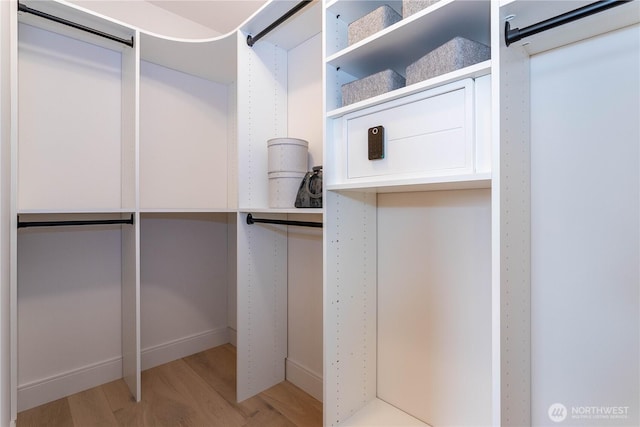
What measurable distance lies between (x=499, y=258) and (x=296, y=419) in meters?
1.38

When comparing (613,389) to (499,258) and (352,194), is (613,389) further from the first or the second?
(352,194)

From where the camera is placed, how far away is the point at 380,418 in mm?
1463

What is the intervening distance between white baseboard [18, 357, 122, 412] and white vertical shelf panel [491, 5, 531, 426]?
2202 mm

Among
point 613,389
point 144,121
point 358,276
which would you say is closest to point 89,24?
point 144,121

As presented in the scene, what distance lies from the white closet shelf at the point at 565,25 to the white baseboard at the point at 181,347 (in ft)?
8.39

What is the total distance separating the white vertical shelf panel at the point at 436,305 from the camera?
1.26m

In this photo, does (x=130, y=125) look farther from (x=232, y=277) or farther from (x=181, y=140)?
(x=232, y=277)

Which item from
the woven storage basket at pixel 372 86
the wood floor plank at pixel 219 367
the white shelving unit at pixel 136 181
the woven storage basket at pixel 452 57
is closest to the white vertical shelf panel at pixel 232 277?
the wood floor plank at pixel 219 367

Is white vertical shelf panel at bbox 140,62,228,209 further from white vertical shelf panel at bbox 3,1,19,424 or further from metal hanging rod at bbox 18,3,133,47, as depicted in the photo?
white vertical shelf panel at bbox 3,1,19,424

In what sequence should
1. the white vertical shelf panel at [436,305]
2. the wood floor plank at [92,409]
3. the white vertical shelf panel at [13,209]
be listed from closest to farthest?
the white vertical shelf panel at [436,305]
the white vertical shelf panel at [13,209]
the wood floor plank at [92,409]

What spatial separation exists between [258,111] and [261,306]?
1169 millimetres

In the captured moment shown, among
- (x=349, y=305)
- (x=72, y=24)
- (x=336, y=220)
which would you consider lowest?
(x=349, y=305)

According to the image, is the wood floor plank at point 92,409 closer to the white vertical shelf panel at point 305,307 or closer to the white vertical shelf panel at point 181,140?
the white vertical shelf panel at point 305,307

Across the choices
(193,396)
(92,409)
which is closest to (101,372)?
(92,409)
